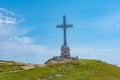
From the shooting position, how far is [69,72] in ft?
267

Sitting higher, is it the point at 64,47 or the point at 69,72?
the point at 64,47

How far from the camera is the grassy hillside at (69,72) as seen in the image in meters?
74.9

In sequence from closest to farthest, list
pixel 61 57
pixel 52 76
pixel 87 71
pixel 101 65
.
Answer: pixel 52 76 < pixel 87 71 < pixel 101 65 < pixel 61 57

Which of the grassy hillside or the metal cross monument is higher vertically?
the metal cross monument

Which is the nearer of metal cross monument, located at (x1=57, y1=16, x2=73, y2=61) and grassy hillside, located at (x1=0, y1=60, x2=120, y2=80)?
grassy hillside, located at (x1=0, y1=60, x2=120, y2=80)

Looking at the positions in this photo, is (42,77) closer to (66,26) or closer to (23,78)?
(23,78)

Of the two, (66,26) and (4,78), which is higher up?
(66,26)

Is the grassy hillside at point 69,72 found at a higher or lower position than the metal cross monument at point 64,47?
lower

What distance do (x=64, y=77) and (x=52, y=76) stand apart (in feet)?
9.92

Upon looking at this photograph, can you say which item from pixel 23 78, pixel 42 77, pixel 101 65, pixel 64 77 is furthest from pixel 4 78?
pixel 101 65

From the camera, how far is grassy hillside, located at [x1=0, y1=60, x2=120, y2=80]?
74875 mm

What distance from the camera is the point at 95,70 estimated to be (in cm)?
8531

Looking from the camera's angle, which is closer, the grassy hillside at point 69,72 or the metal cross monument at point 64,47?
the grassy hillside at point 69,72

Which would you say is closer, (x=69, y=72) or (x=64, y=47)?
(x=69, y=72)
